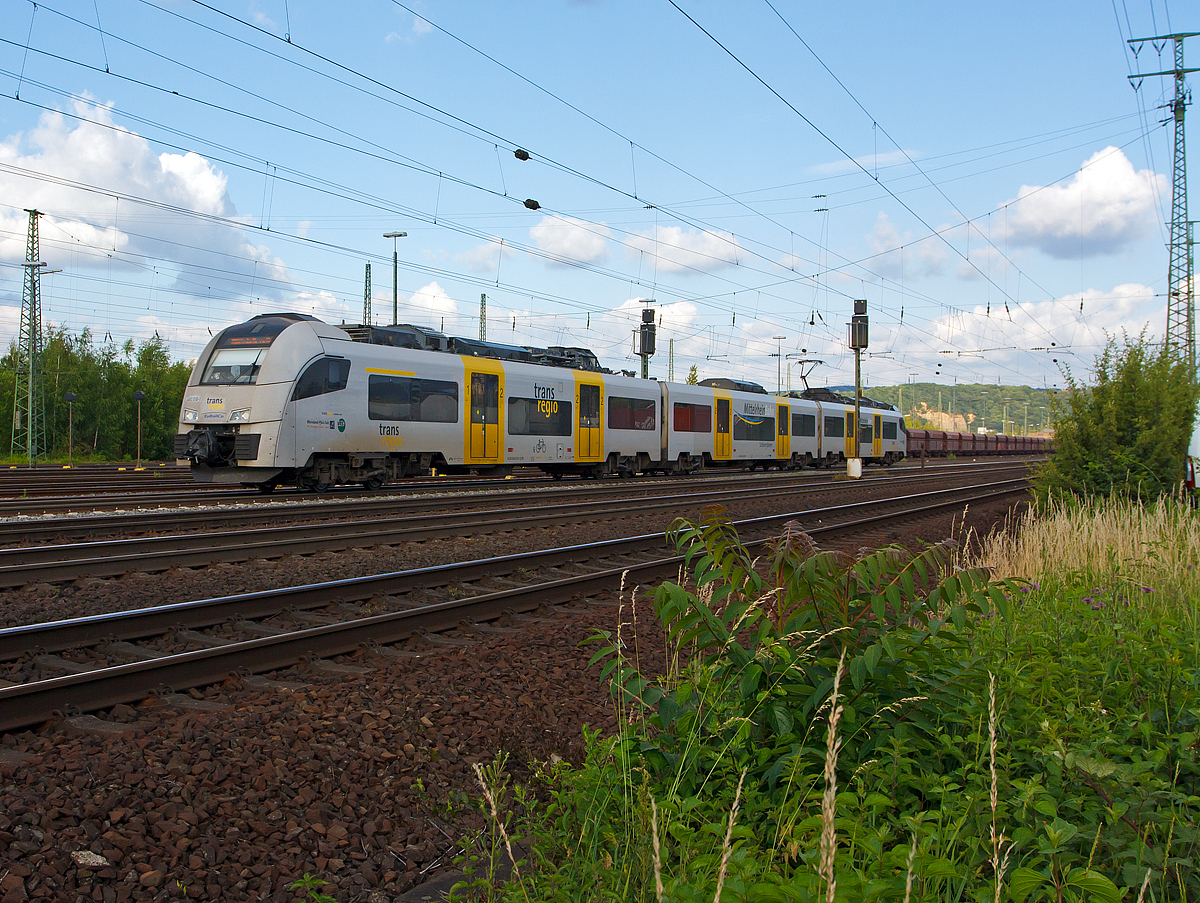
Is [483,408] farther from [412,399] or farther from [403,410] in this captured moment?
[403,410]

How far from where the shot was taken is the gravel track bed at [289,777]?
2.80 m

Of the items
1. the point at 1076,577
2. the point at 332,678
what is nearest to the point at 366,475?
the point at 332,678

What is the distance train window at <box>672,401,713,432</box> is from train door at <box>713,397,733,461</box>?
50 cm

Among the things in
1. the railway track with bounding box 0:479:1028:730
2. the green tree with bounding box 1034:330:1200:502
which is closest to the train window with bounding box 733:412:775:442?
the green tree with bounding box 1034:330:1200:502

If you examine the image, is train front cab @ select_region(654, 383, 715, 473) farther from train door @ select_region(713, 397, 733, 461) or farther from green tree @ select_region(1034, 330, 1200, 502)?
green tree @ select_region(1034, 330, 1200, 502)

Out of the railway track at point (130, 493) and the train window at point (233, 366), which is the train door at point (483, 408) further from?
the train window at point (233, 366)

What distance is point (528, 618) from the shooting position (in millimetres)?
6660

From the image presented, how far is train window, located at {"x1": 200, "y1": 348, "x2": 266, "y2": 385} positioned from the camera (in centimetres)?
1500

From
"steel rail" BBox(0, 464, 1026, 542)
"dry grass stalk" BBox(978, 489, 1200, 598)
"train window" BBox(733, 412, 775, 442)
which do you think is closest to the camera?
"dry grass stalk" BBox(978, 489, 1200, 598)

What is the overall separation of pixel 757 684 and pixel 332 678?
2.86 meters

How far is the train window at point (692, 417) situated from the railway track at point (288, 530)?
27.3 feet

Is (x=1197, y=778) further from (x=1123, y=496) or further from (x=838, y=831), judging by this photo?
(x=1123, y=496)

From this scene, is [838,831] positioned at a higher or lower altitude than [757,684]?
lower

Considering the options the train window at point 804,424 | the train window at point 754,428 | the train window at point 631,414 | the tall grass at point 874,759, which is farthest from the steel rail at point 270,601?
the train window at point 804,424
